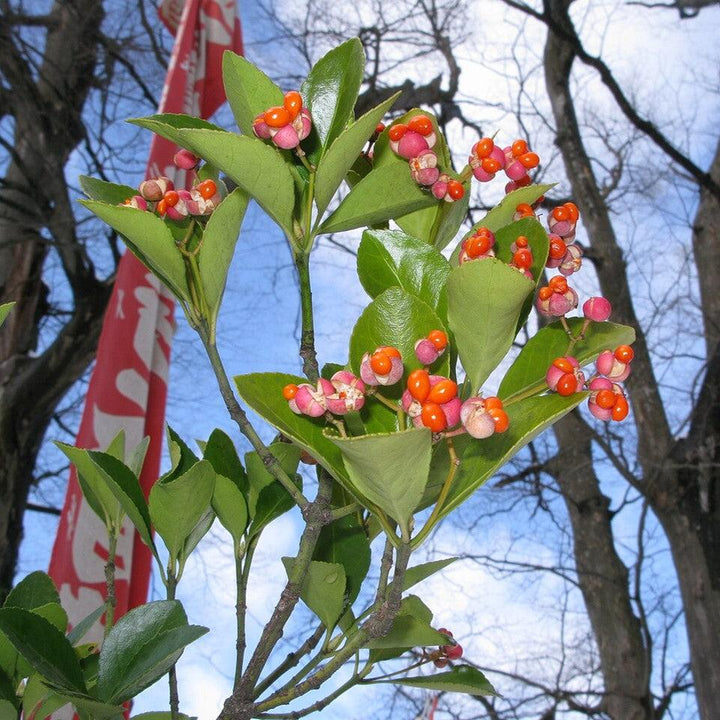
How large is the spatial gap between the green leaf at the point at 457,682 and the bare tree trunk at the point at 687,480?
162 centimetres

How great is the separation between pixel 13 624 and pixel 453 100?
344 cm

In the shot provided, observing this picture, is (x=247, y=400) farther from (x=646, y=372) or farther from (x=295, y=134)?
(x=646, y=372)

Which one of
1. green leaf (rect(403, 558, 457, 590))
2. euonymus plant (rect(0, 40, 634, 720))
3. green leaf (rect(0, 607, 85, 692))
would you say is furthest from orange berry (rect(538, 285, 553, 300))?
green leaf (rect(0, 607, 85, 692))

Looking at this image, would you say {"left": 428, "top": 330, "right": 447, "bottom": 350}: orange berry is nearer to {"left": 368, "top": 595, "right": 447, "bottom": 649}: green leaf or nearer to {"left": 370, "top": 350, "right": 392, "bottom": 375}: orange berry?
{"left": 370, "top": 350, "right": 392, "bottom": 375}: orange berry

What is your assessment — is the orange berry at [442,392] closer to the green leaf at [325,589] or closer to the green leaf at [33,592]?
the green leaf at [325,589]

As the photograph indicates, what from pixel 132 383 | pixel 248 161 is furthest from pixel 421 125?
pixel 132 383

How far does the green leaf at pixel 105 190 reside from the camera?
52 centimetres

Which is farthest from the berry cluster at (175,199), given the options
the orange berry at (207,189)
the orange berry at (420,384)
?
the orange berry at (420,384)

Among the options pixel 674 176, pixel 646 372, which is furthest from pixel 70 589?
pixel 674 176

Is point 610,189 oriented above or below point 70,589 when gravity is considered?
above

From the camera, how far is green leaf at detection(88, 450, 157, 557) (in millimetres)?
472

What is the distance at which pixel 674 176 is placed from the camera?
290cm

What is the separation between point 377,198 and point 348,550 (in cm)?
25

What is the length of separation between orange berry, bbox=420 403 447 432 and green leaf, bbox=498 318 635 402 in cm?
9
